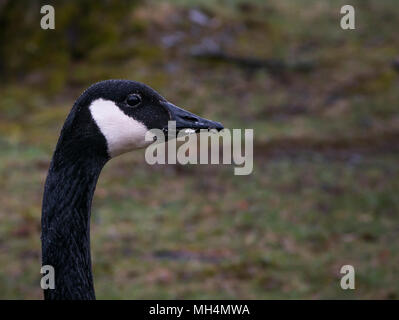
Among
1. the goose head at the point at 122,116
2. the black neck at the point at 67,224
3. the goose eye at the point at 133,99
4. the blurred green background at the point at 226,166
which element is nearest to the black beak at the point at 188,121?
the goose head at the point at 122,116

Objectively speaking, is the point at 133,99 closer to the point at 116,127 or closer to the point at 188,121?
the point at 116,127

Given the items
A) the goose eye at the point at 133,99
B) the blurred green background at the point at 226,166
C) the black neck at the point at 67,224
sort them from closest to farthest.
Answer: the black neck at the point at 67,224 < the goose eye at the point at 133,99 < the blurred green background at the point at 226,166

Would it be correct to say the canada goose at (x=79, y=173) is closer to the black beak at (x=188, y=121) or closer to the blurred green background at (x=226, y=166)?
the black beak at (x=188, y=121)

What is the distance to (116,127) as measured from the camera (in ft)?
11.0

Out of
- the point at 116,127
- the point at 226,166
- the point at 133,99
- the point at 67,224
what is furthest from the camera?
the point at 226,166

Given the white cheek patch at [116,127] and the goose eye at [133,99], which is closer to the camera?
the white cheek patch at [116,127]

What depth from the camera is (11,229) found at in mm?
7234

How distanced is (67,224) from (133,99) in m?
0.73

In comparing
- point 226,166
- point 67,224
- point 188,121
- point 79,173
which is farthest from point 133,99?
point 226,166

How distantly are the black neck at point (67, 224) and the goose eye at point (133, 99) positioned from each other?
36 cm

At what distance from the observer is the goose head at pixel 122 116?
3271 mm

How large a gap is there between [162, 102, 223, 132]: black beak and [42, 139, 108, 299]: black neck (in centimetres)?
55
